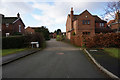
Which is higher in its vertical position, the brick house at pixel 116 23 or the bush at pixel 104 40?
the brick house at pixel 116 23

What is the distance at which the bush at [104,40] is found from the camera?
500 inches

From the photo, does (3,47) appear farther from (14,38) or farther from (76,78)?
(76,78)

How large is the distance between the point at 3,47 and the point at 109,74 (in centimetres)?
1527

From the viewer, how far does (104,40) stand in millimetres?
13188

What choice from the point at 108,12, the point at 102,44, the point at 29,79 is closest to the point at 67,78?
the point at 29,79

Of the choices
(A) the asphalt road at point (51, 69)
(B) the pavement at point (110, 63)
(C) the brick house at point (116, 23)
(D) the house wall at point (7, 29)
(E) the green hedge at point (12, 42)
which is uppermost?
(C) the brick house at point (116, 23)

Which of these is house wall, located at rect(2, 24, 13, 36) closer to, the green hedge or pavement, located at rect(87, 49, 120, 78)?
the green hedge

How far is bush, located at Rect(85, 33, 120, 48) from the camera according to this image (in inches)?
500

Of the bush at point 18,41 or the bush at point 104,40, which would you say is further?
the bush at point 18,41

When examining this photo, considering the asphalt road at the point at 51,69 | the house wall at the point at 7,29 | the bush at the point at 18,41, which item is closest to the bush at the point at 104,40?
the asphalt road at the point at 51,69

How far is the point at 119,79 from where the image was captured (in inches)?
136

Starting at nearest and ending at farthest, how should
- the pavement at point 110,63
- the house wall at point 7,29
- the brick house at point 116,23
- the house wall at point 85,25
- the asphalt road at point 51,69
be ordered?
1. the asphalt road at point 51,69
2. the pavement at point 110,63
3. the brick house at point 116,23
4. the house wall at point 7,29
5. the house wall at point 85,25

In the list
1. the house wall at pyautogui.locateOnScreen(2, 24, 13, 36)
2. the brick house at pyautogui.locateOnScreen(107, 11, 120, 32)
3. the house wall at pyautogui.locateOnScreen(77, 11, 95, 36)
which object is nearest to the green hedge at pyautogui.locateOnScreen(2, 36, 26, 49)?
the house wall at pyautogui.locateOnScreen(2, 24, 13, 36)

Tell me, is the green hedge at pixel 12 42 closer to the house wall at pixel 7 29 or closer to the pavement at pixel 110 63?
the house wall at pixel 7 29
